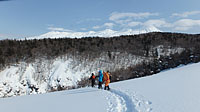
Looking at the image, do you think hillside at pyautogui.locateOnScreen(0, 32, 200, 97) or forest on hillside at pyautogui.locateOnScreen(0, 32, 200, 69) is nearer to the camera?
hillside at pyautogui.locateOnScreen(0, 32, 200, 97)

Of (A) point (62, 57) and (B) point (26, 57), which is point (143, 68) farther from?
(B) point (26, 57)

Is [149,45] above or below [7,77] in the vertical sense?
above

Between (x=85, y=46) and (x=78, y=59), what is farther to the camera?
(x=85, y=46)

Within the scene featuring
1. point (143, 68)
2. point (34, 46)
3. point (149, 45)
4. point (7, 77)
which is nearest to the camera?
point (7, 77)

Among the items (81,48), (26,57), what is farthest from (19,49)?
(81,48)

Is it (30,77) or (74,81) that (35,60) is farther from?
(74,81)

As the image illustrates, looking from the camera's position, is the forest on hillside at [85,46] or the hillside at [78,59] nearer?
the hillside at [78,59]

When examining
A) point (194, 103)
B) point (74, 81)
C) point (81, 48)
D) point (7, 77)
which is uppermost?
point (81, 48)

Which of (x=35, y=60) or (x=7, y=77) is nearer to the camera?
(x=7, y=77)

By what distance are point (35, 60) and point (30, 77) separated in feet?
17.3

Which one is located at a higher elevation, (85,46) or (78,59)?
(85,46)

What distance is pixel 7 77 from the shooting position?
2709cm

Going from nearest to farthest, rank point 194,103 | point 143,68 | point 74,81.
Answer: point 194,103 → point 74,81 → point 143,68

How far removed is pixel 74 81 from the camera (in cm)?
3067
